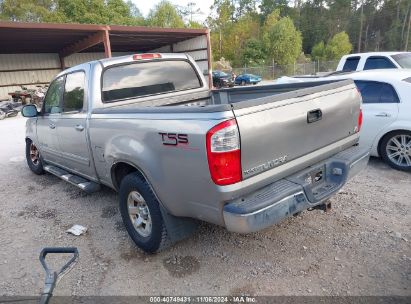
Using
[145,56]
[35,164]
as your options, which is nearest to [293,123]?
[145,56]

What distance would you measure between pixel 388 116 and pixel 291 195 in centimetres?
358

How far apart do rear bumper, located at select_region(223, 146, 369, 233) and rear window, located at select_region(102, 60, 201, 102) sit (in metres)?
2.31

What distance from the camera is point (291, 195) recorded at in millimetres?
2689

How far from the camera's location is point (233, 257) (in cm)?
331

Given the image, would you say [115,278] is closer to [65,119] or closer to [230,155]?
[230,155]

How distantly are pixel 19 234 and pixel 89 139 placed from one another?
1471 mm

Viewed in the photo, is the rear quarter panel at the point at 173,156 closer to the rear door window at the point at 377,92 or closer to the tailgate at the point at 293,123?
the tailgate at the point at 293,123

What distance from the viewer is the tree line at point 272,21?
139 feet

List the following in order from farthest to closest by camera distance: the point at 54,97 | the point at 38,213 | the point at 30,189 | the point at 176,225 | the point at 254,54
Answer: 1. the point at 254,54
2. the point at 30,189
3. the point at 54,97
4. the point at 38,213
5. the point at 176,225

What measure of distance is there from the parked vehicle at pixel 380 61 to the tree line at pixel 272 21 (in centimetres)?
3208

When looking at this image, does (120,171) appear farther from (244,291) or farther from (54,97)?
(54,97)

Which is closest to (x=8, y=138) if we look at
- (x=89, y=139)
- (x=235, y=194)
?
(x=89, y=139)

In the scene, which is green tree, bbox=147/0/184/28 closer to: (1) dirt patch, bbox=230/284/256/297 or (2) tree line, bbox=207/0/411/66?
(2) tree line, bbox=207/0/411/66

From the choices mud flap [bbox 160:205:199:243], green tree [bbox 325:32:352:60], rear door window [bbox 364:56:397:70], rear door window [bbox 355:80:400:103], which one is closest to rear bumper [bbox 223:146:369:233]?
mud flap [bbox 160:205:199:243]
